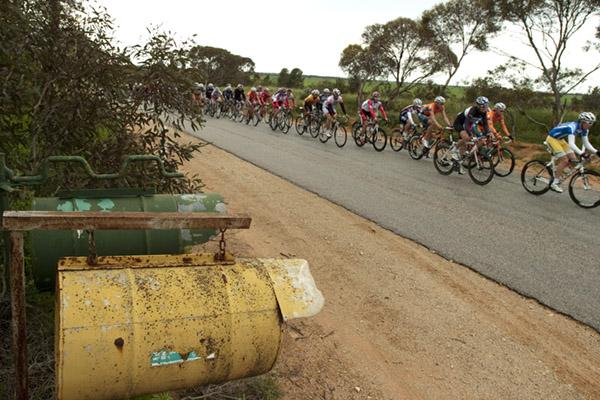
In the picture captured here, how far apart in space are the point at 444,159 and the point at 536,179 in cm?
245

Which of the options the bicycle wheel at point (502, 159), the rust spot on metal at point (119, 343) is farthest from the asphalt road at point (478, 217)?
the rust spot on metal at point (119, 343)

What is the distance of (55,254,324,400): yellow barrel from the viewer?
2221mm

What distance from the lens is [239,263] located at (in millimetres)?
2738

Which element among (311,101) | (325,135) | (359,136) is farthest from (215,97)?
(359,136)

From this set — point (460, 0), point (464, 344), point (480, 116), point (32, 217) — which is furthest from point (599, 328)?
point (460, 0)

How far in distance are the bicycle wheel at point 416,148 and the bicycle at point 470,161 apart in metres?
2.24

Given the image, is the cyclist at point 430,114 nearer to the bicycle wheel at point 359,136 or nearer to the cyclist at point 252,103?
the bicycle wheel at point 359,136

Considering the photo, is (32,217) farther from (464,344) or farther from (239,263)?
(464,344)

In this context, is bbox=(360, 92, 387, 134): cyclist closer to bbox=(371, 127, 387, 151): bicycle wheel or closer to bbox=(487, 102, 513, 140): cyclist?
bbox=(371, 127, 387, 151): bicycle wheel

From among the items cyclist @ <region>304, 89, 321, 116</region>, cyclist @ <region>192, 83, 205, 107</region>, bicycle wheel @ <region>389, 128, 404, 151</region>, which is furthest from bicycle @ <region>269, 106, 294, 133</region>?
cyclist @ <region>192, 83, 205, 107</region>

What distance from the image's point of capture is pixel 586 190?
10.3 m

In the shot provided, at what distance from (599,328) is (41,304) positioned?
196 inches

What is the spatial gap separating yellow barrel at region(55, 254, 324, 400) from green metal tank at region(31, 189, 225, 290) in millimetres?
561

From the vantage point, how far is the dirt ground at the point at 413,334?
377cm
